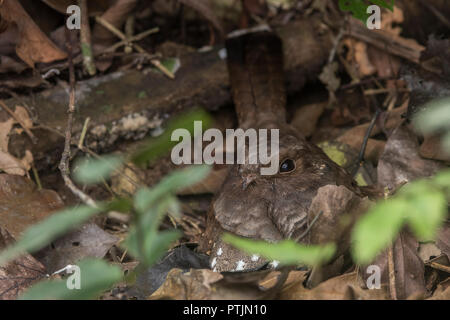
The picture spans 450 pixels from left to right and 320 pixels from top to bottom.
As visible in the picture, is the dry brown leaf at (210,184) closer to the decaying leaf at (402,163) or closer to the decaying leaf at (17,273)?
the decaying leaf at (402,163)

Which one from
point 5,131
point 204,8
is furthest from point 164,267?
point 204,8

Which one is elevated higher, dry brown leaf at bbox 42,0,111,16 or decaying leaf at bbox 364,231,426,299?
dry brown leaf at bbox 42,0,111,16

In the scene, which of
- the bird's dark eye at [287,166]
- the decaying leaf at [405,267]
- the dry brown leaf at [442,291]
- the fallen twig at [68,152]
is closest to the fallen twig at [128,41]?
the fallen twig at [68,152]

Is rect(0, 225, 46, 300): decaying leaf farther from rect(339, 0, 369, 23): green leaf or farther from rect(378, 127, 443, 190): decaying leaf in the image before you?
rect(339, 0, 369, 23): green leaf

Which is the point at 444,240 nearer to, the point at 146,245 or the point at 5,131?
the point at 146,245

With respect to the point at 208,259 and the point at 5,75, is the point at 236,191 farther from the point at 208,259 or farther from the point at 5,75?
the point at 5,75

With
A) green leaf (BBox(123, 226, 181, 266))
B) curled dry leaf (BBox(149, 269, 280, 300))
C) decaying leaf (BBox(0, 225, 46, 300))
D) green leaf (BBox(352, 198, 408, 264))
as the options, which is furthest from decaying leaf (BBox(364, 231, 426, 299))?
decaying leaf (BBox(0, 225, 46, 300))

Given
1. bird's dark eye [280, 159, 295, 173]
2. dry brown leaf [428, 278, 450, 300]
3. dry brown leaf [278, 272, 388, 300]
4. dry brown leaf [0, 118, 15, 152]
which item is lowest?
dry brown leaf [428, 278, 450, 300]
